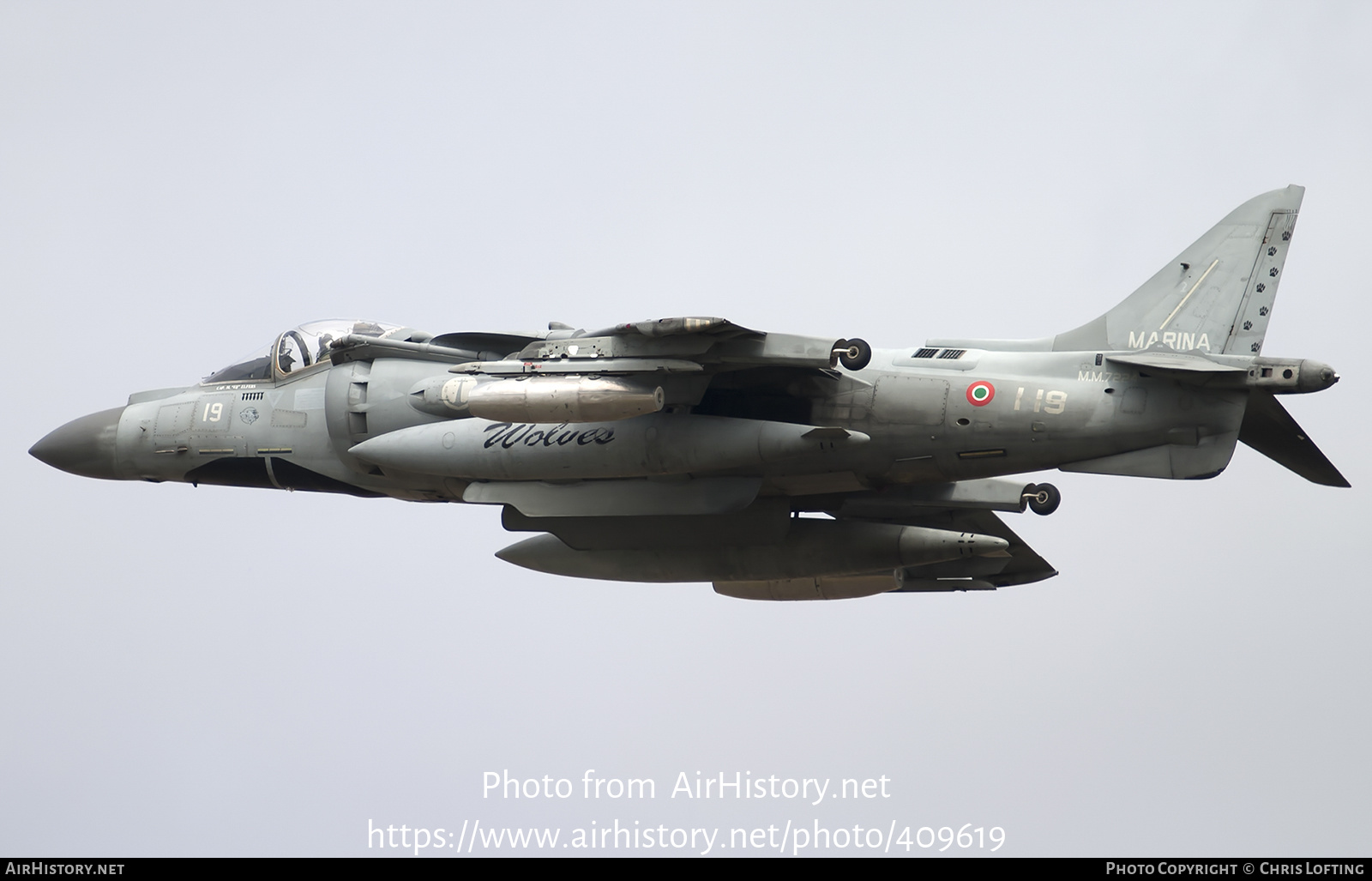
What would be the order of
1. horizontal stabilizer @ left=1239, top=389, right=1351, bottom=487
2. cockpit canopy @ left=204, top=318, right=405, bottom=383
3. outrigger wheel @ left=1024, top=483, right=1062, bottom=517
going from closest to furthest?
1. horizontal stabilizer @ left=1239, top=389, right=1351, bottom=487
2. outrigger wheel @ left=1024, top=483, right=1062, bottom=517
3. cockpit canopy @ left=204, top=318, right=405, bottom=383

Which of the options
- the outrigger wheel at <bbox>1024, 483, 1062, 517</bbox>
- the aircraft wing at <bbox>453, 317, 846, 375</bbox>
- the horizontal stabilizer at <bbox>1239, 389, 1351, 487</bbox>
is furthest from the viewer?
the outrigger wheel at <bbox>1024, 483, 1062, 517</bbox>

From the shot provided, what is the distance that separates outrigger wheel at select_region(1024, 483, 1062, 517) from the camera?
20812 mm

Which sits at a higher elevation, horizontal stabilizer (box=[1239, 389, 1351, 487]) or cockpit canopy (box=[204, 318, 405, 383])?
cockpit canopy (box=[204, 318, 405, 383])

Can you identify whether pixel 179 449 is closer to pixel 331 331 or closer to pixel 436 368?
pixel 331 331

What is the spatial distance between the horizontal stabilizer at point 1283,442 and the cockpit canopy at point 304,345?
10.7m

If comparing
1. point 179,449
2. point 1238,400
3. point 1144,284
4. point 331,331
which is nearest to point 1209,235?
point 1144,284

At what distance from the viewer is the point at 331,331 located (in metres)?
23.2

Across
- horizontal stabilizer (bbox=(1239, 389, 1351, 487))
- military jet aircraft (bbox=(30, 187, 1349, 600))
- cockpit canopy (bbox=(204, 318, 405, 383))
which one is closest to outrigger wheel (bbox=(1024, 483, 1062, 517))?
military jet aircraft (bbox=(30, 187, 1349, 600))

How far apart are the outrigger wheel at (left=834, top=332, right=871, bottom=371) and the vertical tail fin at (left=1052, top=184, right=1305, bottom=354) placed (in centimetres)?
284

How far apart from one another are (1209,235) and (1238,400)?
7.20ft

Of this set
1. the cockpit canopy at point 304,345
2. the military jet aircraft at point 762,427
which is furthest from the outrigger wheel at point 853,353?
the cockpit canopy at point 304,345

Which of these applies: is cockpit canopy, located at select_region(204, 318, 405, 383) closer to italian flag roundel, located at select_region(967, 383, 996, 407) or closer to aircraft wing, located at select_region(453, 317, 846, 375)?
aircraft wing, located at select_region(453, 317, 846, 375)

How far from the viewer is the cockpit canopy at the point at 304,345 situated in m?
23.2

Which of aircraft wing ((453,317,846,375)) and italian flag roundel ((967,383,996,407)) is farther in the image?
italian flag roundel ((967,383,996,407))
